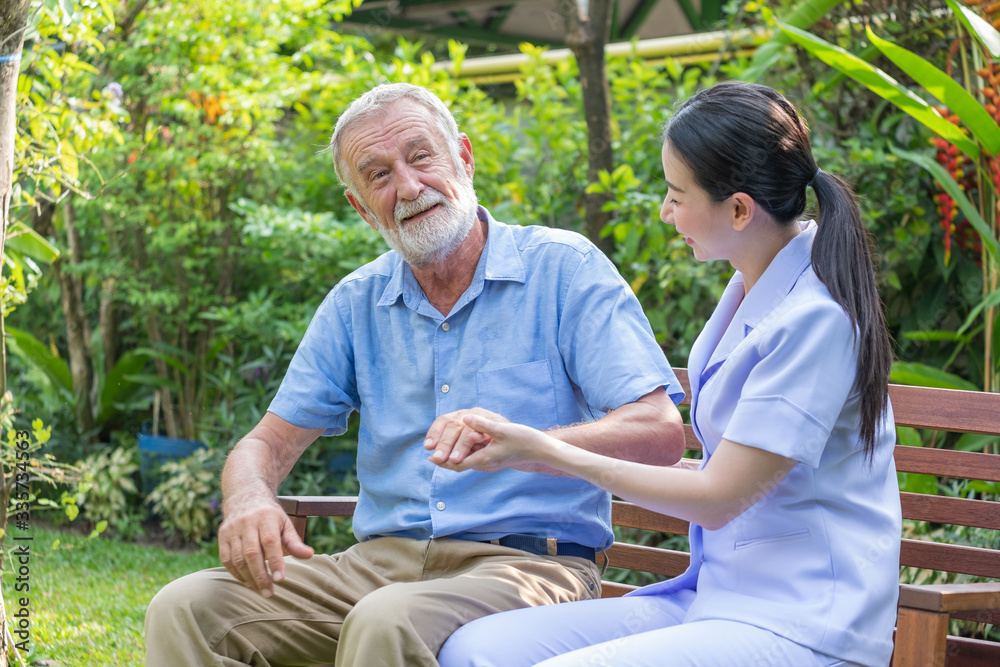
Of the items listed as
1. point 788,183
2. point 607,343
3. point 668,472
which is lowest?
point 668,472

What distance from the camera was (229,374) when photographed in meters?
5.25

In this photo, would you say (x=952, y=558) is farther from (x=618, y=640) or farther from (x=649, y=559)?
(x=618, y=640)

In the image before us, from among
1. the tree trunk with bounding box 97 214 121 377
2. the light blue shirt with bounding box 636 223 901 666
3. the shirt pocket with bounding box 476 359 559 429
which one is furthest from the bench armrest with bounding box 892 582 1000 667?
the tree trunk with bounding box 97 214 121 377

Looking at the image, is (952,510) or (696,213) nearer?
(696,213)

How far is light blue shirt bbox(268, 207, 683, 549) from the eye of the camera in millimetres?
2066

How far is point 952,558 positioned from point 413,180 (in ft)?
4.98

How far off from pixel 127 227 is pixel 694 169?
15.3 ft

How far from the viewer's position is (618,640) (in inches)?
61.9

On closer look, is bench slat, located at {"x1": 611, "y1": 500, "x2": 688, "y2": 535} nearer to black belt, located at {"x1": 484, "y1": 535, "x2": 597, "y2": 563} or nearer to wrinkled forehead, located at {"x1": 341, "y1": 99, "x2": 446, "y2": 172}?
black belt, located at {"x1": 484, "y1": 535, "x2": 597, "y2": 563}

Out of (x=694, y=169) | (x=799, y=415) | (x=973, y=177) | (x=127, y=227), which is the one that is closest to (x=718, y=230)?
(x=694, y=169)

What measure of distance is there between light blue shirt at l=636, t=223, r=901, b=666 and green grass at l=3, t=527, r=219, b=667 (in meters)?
2.08

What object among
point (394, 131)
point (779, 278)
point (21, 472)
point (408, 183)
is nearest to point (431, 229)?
point (408, 183)

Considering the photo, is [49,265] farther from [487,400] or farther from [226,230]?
[487,400]

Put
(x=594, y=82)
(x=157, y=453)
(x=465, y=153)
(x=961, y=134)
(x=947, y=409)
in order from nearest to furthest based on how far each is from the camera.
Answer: (x=947, y=409) → (x=465, y=153) → (x=961, y=134) → (x=594, y=82) → (x=157, y=453)
